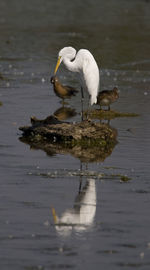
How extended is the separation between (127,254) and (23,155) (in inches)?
243

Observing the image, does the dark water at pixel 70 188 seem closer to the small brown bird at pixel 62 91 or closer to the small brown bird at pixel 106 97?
the small brown bird at pixel 62 91

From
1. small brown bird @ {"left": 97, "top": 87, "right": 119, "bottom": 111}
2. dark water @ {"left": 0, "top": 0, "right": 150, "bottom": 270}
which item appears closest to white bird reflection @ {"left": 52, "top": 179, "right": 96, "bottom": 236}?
dark water @ {"left": 0, "top": 0, "right": 150, "bottom": 270}

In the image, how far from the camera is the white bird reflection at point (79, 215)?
35.0 feet

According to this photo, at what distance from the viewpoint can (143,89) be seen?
993 inches

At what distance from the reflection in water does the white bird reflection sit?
7590 mm

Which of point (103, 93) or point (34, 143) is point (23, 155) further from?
point (103, 93)

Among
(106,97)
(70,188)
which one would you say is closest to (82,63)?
(106,97)

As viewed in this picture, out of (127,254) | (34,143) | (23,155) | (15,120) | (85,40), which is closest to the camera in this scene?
(127,254)

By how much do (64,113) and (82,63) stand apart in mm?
3479

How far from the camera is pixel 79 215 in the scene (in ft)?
37.0

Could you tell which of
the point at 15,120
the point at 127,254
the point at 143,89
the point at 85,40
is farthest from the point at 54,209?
the point at 85,40

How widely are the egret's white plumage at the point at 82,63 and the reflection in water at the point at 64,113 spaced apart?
90.5 inches

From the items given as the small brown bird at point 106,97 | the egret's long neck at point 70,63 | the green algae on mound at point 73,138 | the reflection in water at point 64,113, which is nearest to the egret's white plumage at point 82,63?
the egret's long neck at point 70,63

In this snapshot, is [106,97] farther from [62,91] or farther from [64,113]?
[62,91]
